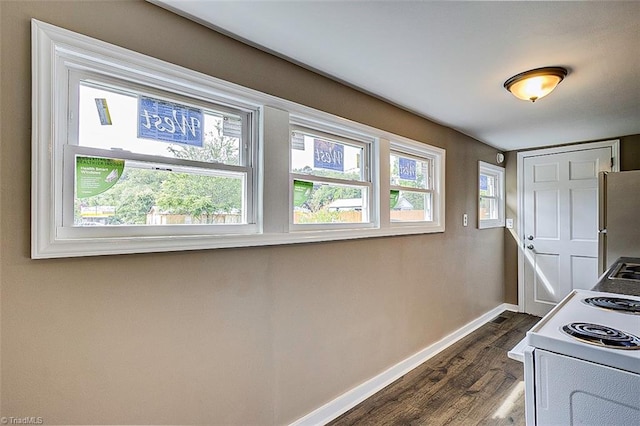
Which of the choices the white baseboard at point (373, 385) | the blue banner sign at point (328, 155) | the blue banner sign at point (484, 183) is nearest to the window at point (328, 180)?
the blue banner sign at point (328, 155)

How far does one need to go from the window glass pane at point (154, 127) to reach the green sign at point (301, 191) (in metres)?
0.41

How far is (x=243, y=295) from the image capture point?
169 cm

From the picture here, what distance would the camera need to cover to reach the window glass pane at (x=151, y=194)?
4.27 feet

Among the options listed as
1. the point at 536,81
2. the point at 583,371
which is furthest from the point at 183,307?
the point at 536,81

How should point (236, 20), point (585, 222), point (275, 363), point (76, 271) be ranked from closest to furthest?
1. point (76, 271)
2. point (236, 20)
3. point (275, 363)
4. point (585, 222)

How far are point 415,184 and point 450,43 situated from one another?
1.49 m

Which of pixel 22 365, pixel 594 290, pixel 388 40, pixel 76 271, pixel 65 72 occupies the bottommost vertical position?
pixel 22 365

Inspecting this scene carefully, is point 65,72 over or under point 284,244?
over

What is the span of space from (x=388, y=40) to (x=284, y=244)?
123 centimetres

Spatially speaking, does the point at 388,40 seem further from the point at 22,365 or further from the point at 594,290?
the point at 22,365

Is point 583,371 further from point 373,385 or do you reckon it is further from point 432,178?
point 432,178

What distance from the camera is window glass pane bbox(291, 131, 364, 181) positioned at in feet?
6.76

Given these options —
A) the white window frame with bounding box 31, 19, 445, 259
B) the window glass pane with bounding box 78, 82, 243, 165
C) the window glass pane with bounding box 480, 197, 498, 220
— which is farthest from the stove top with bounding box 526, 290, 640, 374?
the window glass pane with bounding box 480, 197, 498, 220

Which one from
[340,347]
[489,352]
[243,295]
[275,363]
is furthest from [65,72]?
[489,352]
